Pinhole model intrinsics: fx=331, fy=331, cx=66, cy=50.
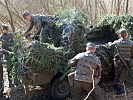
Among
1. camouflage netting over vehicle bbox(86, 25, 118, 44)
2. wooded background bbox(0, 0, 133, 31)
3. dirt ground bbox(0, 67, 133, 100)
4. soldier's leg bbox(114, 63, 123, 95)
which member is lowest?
dirt ground bbox(0, 67, 133, 100)

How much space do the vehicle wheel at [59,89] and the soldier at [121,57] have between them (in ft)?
4.34

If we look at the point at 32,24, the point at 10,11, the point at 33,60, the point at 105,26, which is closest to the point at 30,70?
the point at 33,60

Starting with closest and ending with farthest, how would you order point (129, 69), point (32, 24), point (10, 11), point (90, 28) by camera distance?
point (129, 69), point (32, 24), point (90, 28), point (10, 11)

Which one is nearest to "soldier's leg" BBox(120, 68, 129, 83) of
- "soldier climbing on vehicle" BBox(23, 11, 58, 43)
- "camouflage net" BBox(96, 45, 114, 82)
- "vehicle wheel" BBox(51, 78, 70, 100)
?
"camouflage net" BBox(96, 45, 114, 82)

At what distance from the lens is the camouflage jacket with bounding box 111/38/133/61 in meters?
7.99

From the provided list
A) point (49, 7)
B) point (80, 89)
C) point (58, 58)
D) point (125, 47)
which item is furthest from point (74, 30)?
point (49, 7)

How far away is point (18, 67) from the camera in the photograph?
7.38 meters

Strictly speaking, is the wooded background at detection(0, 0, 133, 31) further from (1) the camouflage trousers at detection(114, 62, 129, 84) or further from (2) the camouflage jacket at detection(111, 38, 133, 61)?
(2) the camouflage jacket at detection(111, 38, 133, 61)

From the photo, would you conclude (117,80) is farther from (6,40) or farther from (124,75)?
(6,40)

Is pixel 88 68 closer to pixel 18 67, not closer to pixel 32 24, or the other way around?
pixel 18 67

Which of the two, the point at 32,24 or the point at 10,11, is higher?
the point at 10,11

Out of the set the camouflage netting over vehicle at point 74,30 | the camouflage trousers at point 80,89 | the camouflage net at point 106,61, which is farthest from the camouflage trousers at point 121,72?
the camouflage trousers at point 80,89

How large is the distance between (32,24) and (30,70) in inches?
81.6

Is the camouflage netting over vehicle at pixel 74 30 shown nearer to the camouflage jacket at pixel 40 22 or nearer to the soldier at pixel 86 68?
the camouflage jacket at pixel 40 22
